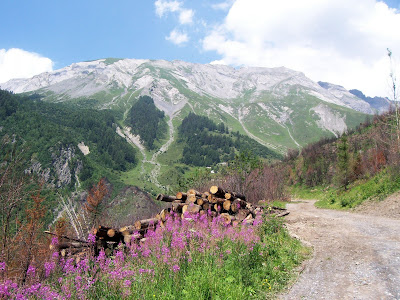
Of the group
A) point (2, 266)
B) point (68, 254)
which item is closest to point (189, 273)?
point (2, 266)

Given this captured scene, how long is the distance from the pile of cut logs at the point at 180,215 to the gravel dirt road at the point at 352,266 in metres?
3.10

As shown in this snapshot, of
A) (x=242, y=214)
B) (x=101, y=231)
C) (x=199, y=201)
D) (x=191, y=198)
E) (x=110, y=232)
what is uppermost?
(x=191, y=198)

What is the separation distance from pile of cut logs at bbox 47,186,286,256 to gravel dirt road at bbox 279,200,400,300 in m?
3.10

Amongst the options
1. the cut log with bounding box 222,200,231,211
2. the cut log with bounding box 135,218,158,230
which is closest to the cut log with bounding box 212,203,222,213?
the cut log with bounding box 222,200,231,211

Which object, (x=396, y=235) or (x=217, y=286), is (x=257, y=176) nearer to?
(x=396, y=235)

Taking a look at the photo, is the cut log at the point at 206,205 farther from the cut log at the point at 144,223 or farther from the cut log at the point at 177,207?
the cut log at the point at 144,223

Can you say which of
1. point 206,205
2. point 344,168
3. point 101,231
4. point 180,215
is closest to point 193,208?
point 180,215

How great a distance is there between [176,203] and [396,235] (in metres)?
8.97

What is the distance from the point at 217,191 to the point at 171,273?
8.44 m

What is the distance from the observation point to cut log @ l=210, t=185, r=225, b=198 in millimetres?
13498

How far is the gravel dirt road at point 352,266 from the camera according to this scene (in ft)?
17.3

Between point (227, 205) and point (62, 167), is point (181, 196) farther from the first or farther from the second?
point (62, 167)

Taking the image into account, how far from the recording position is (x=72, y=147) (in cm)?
15425

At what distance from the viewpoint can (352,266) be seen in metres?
6.64
